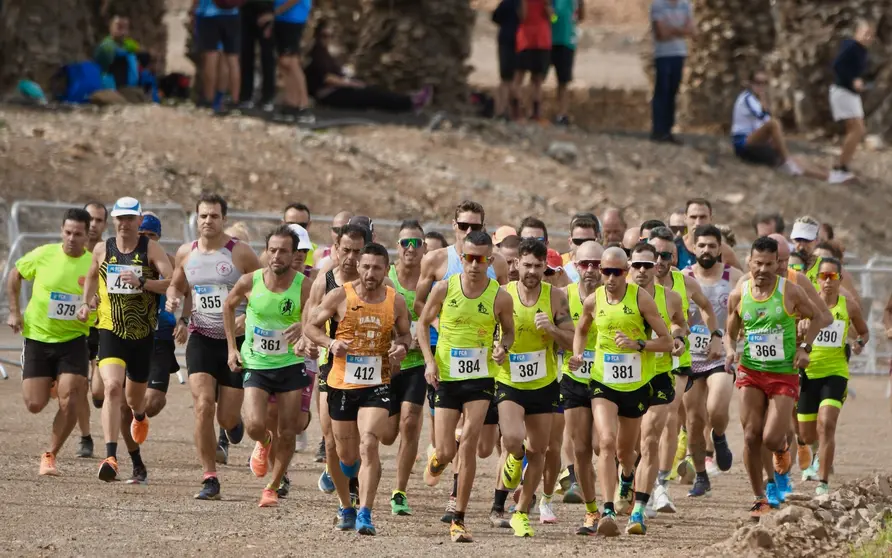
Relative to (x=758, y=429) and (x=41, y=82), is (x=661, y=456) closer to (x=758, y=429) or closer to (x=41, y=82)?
(x=758, y=429)

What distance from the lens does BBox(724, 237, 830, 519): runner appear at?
40.1 feet

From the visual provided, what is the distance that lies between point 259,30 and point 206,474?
10.3 meters

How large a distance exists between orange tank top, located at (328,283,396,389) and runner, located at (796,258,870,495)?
3.98m

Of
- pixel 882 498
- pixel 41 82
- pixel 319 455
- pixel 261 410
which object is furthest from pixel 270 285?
pixel 41 82

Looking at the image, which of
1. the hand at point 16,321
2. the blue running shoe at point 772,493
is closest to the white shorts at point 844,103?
the blue running shoe at point 772,493

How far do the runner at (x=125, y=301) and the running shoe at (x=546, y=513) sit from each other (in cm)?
288

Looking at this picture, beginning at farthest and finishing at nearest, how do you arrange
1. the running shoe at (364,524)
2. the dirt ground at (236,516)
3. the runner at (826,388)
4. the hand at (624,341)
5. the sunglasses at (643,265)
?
the runner at (826,388) → the sunglasses at (643,265) → the hand at (624,341) → the running shoe at (364,524) → the dirt ground at (236,516)

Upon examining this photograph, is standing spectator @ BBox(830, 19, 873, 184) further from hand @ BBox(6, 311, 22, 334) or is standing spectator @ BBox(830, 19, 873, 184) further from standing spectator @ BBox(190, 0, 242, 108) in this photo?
hand @ BBox(6, 311, 22, 334)

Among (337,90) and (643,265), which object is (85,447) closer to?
(643,265)

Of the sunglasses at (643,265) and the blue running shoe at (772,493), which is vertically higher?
the sunglasses at (643,265)

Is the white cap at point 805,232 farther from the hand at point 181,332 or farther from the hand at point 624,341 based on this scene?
the hand at point 181,332

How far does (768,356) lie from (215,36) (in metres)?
9.94

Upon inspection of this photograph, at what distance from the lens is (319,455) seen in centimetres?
1425

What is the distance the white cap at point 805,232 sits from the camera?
1433 cm
